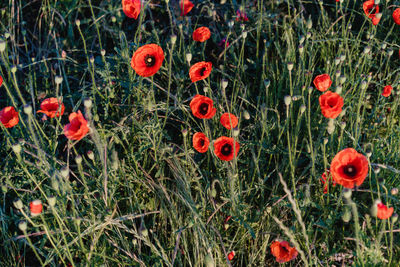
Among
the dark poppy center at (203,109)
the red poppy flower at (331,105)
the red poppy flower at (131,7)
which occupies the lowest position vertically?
the dark poppy center at (203,109)

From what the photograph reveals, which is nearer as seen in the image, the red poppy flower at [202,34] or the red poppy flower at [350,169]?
the red poppy flower at [350,169]

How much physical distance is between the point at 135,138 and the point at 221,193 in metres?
0.53

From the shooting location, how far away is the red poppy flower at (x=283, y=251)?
1736 millimetres

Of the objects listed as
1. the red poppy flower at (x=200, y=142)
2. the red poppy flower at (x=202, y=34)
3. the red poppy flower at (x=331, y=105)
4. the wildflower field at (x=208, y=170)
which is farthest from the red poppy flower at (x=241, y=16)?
the red poppy flower at (x=331, y=105)

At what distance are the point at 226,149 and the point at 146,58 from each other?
58 centimetres

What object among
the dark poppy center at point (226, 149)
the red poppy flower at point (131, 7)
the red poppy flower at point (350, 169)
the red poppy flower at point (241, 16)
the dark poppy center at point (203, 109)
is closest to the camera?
the red poppy flower at point (350, 169)

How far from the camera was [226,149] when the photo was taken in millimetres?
1912

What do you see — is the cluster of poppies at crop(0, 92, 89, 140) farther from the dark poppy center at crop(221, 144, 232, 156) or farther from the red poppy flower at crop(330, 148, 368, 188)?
the red poppy flower at crop(330, 148, 368, 188)

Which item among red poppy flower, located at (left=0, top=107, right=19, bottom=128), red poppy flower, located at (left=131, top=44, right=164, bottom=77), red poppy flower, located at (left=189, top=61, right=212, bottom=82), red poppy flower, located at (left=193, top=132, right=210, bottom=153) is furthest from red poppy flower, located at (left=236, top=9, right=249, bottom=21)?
red poppy flower, located at (left=0, top=107, right=19, bottom=128)

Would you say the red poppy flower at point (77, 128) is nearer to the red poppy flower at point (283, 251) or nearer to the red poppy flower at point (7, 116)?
the red poppy flower at point (7, 116)

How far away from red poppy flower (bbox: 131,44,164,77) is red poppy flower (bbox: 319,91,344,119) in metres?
0.76

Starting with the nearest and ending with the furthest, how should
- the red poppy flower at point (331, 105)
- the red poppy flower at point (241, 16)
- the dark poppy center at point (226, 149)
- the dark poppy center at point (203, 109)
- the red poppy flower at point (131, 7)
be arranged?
the red poppy flower at point (331, 105) → the dark poppy center at point (226, 149) → the dark poppy center at point (203, 109) → the red poppy flower at point (131, 7) → the red poppy flower at point (241, 16)

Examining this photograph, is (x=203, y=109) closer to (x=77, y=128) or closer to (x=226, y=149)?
(x=226, y=149)

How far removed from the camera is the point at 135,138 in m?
2.21
